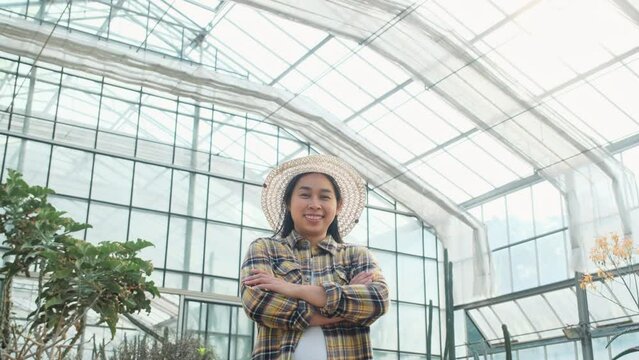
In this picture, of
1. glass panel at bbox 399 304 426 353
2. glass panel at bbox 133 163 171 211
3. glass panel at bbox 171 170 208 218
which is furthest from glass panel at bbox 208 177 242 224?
glass panel at bbox 399 304 426 353

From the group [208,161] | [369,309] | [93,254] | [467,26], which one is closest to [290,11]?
[467,26]

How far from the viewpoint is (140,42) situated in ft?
43.0

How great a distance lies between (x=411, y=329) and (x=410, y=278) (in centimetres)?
97

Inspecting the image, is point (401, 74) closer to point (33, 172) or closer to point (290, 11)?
point (290, 11)

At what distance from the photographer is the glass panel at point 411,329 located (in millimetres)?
14250

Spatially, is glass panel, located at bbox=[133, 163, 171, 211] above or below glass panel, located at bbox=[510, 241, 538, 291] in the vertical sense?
above

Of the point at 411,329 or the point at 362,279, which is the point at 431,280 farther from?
the point at 362,279

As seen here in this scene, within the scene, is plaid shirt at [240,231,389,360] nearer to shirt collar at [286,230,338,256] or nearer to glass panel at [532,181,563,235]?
shirt collar at [286,230,338,256]

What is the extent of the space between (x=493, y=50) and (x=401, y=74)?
1816 mm

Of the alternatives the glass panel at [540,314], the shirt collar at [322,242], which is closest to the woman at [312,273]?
the shirt collar at [322,242]

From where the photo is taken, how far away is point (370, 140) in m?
13.9

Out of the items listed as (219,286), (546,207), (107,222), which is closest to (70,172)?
(107,222)

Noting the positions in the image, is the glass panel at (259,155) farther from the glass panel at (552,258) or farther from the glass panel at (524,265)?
the glass panel at (552,258)

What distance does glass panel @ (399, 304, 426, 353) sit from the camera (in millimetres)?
14250
